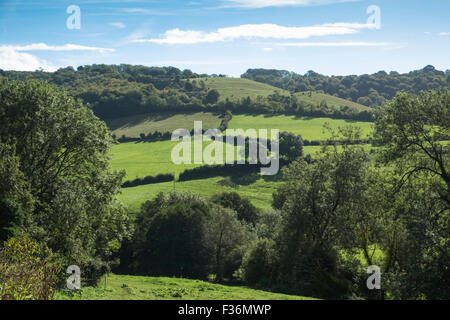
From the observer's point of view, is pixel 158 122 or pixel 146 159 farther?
pixel 158 122

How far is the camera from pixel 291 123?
447 feet

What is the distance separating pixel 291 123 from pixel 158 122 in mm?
52802

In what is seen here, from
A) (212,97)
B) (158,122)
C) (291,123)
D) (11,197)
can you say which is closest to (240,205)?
(11,197)

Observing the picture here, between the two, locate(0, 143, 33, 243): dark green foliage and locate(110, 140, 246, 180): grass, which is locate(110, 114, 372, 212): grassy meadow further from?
locate(0, 143, 33, 243): dark green foliage

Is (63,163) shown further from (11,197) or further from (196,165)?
(196,165)

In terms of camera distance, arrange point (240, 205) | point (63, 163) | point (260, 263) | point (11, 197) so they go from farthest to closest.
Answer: point (240, 205)
point (260, 263)
point (63, 163)
point (11, 197)

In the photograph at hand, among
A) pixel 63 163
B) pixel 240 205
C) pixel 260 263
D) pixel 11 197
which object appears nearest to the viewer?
pixel 11 197

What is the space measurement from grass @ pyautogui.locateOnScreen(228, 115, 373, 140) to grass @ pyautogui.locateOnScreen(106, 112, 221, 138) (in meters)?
9.71

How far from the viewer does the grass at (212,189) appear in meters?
85.8

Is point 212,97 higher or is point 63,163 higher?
point 212,97

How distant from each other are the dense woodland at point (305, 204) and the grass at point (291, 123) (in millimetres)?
89854

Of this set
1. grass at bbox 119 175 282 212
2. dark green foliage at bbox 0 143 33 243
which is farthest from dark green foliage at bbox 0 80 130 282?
grass at bbox 119 175 282 212

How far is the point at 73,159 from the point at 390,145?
25576 millimetres

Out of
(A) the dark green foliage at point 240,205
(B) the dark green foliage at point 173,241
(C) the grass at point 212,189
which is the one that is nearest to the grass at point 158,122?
(C) the grass at point 212,189
